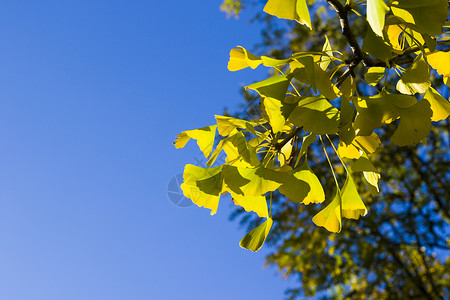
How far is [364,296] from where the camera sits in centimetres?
380

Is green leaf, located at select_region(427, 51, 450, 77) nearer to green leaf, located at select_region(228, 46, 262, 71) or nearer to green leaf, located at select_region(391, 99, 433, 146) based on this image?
green leaf, located at select_region(391, 99, 433, 146)

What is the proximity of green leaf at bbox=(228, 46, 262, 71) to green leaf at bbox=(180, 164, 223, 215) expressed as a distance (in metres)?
0.20

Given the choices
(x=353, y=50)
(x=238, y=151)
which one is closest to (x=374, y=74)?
(x=353, y=50)

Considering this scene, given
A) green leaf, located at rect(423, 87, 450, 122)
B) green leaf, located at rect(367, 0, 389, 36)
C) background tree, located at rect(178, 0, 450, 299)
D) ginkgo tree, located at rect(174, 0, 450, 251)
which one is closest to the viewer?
green leaf, located at rect(367, 0, 389, 36)

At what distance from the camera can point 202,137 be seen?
2.74ft

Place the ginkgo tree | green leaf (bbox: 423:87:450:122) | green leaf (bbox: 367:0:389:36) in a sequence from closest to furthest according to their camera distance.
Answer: green leaf (bbox: 367:0:389:36), the ginkgo tree, green leaf (bbox: 423:87:450:122)

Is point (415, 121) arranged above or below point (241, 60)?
below

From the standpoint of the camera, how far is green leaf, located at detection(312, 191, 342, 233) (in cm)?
83

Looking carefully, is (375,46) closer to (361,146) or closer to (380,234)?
(361,146)

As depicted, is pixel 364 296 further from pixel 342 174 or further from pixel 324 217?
pixel 324 217

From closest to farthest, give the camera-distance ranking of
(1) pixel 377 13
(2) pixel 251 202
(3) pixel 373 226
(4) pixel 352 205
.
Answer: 1. (1) pixel 377 13
2. (2) pixel 251 202
3. (4) pixel 352 205
4. (3) pixel 373 226

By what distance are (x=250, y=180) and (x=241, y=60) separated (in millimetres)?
236

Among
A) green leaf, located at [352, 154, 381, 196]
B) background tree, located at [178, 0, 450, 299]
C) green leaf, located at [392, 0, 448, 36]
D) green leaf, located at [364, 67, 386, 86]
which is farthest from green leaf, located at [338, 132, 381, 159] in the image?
background tree, located at [178, 0, 450, 299]

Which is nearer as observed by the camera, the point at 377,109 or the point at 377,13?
the point at 377,13
